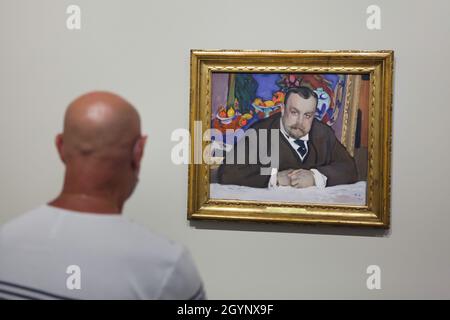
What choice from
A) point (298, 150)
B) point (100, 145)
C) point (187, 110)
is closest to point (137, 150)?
point (100, 145)

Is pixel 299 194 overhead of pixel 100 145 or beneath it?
beneath

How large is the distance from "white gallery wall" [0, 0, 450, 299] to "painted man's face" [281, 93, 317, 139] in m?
0.20

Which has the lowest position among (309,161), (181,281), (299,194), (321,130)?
(181,281)

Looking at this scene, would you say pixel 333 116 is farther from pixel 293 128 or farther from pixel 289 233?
pixel 289 233

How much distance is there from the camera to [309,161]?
63.4 inches

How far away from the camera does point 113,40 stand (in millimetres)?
1613

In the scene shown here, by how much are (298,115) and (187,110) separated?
401mm

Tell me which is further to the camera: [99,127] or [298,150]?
[298,150]

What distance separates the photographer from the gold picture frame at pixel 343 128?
1.57 meters

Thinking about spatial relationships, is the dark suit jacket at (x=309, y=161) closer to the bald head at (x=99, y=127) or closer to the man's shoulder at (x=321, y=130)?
the man's shoulder at (x=321, y=130)

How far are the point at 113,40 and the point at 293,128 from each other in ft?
2.37

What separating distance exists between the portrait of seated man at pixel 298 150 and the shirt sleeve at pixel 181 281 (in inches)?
29.5

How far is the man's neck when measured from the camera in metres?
0.90

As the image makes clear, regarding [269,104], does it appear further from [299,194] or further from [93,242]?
[93,242]
